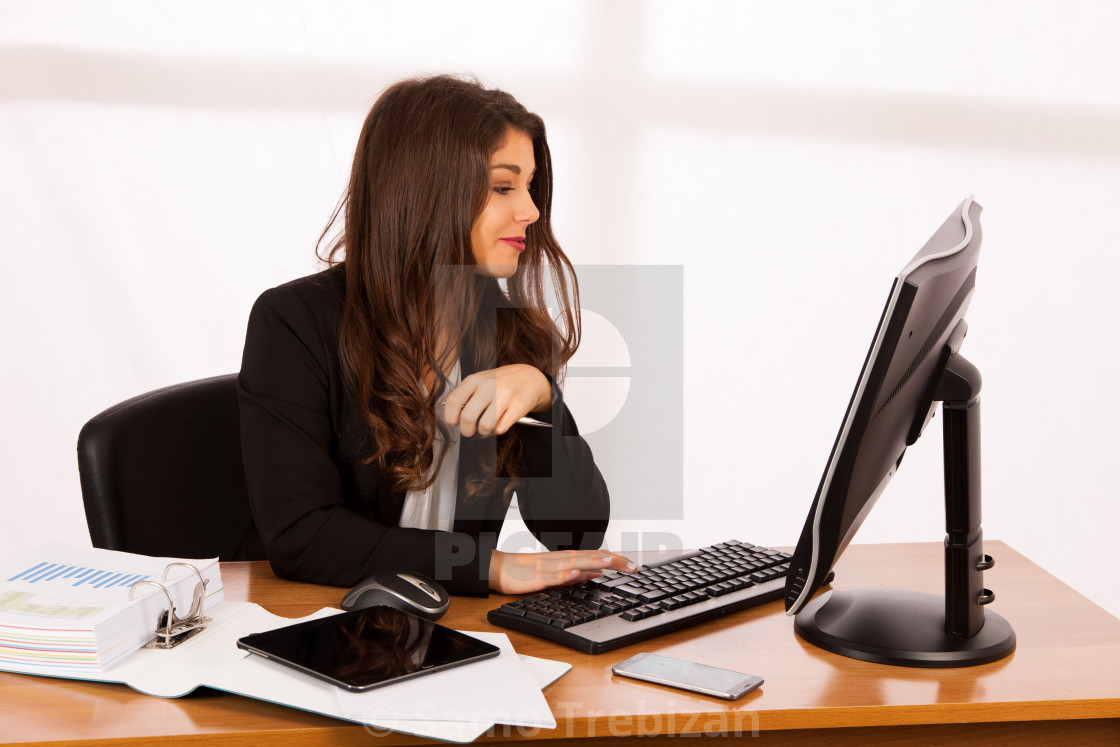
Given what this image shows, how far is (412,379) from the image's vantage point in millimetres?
1401

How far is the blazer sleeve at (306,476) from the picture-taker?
3.78 feet

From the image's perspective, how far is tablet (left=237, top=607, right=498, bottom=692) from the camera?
2.67 feet

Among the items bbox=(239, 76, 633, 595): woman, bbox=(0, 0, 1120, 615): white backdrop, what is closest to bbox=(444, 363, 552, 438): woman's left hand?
bbox=(239, 76, 633, 595): woman

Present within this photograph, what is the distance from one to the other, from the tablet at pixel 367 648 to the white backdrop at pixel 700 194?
150cm

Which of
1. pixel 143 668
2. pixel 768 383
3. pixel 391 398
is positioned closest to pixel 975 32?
pixel 768 383

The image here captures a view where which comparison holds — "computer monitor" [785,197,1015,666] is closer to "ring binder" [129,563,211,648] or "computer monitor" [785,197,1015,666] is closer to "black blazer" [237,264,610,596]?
"black blazer" [237,264,610,596]

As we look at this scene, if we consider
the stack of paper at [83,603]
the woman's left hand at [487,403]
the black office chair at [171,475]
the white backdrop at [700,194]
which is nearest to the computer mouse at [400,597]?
the stack of paper at [83,603]

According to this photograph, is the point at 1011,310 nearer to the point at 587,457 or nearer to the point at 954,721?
the point at 587,457

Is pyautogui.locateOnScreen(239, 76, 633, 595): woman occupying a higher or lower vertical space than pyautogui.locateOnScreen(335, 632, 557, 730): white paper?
higher

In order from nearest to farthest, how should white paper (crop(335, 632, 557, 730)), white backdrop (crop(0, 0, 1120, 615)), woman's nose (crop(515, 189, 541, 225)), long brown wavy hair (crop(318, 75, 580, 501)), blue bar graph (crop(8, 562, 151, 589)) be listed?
white paper (crop(335, 632, 557, 730))
blue bar graph (crop(8, 562, 151, 589))
long brown wavy hair (crop(318, 75, 580, 501))
woman's nose (crop(515, 189, 541, 225))
white backdrop (crop(0, 0, 1120, 615))

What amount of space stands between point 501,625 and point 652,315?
1.69 m

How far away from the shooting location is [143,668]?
879 millimetres

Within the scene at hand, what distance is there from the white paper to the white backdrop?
157 cm

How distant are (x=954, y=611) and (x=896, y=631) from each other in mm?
59
